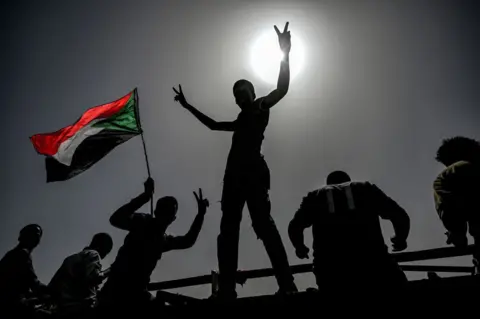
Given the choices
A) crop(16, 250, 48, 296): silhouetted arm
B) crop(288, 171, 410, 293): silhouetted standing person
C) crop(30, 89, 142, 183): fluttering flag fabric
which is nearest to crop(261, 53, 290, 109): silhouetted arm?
crop(288, 171, 410, 293): silhouetted standing person

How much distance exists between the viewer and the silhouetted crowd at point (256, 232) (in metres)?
3.75

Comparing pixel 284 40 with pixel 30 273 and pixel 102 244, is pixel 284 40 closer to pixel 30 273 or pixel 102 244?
pixel 102 244

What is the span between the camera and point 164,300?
3973 millimetres

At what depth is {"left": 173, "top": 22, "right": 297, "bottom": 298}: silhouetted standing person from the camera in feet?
16.0

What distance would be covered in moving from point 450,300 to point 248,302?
178cm

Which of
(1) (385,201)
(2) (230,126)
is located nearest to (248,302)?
(1) (385,201)

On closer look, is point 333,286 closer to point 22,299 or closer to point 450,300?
point 450,300

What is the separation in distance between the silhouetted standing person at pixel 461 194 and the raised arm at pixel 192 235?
3080 mm

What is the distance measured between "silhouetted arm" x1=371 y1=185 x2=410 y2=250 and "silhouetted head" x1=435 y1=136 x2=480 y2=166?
1433 millimetres

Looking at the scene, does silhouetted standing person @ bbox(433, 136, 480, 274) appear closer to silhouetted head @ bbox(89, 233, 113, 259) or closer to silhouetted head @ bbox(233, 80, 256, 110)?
silhouetted head @ bbox(233, 80, 256, 110)

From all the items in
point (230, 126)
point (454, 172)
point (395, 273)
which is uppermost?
point (230, 126)

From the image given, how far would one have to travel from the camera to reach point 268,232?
495 cm

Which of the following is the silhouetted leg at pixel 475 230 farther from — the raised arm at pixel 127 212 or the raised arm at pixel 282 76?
the raised arm at pixel 127 212

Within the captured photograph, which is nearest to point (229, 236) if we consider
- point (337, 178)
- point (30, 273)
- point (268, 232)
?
point (268, 232)
